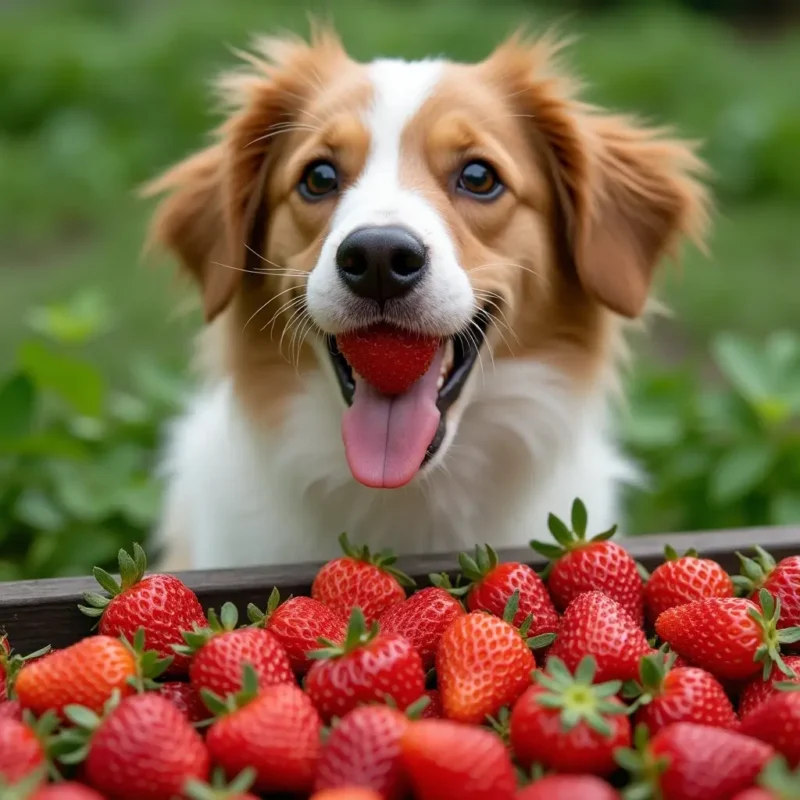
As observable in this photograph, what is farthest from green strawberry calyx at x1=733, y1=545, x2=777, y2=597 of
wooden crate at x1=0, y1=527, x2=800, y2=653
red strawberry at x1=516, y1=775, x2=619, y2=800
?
red strawberry at x1=516, y1=775, x2=619, y2=800

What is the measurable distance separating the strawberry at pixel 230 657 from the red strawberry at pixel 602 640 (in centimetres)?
43

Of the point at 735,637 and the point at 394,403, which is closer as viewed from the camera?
the point at 735,637

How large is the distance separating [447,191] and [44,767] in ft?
4.78

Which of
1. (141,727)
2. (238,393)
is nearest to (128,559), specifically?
(141,727)

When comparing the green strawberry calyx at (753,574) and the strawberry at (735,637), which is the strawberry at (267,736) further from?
the green strawberry calyx at (753,574)

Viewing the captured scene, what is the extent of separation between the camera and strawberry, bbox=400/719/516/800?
1.41m

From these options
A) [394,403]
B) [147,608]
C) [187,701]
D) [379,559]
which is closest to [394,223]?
[394,403]

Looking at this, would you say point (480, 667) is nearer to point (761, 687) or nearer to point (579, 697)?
point (579, 697)

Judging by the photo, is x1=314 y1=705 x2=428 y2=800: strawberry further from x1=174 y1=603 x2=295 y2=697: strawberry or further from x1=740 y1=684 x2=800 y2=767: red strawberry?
x1=740 y1=684 x2=800 y2=767: red strawberry

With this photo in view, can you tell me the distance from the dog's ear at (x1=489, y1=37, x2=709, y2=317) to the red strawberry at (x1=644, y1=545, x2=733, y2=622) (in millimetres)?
782

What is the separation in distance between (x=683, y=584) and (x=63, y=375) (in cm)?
195

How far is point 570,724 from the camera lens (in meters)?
1.47

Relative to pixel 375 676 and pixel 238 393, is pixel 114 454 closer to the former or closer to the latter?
pixel 238 393

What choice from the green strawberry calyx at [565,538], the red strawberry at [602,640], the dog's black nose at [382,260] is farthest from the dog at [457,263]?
the red strawberry at [602,640]
